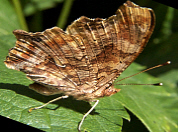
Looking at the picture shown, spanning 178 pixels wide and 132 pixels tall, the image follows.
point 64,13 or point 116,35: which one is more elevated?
point 64,13

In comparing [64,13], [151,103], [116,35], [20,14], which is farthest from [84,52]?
[20,14]

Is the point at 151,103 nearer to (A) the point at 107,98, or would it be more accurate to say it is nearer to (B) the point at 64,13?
(A) the point at 107,98

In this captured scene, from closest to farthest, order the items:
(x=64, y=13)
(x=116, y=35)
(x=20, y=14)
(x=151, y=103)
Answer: (x=116, y=35)
(x=151, y=103)
(x=20, y=14)
(x=64, y=13)

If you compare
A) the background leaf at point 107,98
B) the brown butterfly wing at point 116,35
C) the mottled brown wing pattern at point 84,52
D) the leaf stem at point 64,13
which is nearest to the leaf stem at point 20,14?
the background leaf at point 107,98

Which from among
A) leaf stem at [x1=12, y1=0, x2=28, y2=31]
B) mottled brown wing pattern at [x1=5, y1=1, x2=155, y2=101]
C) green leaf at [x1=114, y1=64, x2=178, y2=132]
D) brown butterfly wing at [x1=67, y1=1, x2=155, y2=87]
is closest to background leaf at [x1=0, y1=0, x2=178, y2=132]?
green leaf at [x1=114, y1=64, x2=178, y2=132]

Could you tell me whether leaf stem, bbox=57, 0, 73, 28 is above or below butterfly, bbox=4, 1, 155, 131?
above

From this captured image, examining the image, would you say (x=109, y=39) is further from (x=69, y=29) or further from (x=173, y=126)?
(x=173, y=126)

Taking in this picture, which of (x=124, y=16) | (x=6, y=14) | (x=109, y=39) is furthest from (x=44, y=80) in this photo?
(x=6, y=14)

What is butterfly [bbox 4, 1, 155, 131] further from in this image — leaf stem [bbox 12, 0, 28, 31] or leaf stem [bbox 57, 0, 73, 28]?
leaf stem [bbox 57, 0, 73, 28]
